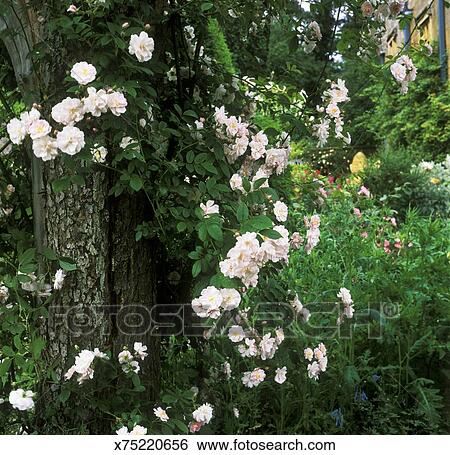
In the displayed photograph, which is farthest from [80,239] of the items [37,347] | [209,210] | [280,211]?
[280,211]

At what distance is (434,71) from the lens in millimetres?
8828

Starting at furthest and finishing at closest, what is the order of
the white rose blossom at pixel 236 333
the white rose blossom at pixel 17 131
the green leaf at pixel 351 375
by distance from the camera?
the green leaf at pixel 351 375 → the white rose blossom at pixel 236 333 → the white rose blossom at pixel 17 131

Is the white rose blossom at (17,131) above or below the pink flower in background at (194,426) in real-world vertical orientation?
above

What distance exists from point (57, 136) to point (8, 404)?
0.89m

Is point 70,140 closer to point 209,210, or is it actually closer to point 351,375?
point 209,210

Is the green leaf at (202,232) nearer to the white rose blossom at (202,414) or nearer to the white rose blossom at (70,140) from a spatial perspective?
the white rose blossom at (70,140)

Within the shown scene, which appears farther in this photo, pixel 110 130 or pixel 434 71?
pixel 434 71

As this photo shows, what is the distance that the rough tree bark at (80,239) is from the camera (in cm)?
181

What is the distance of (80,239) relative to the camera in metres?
1.81

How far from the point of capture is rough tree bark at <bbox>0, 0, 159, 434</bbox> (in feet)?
5.92

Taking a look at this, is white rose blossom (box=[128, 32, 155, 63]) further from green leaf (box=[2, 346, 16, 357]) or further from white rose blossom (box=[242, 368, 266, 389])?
white rose blossom (box=[242, 368, 266, 389])

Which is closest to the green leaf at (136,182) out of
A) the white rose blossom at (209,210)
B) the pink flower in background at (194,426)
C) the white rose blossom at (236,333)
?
the white rose blossom at (209,210)

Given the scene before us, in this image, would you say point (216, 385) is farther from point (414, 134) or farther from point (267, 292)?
point (414, 134)
